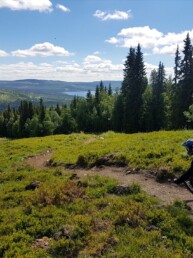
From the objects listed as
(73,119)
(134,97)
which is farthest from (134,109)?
(73,119)

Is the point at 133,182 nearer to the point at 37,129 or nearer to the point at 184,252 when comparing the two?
the point at 184,252

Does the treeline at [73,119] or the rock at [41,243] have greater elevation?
the rock at [41,243]

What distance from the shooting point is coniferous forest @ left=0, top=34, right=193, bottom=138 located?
57562 mm

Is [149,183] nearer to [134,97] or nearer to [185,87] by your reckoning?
[185,87]

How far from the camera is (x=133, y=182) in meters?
15.4

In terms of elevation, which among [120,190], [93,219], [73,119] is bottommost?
[73,119]

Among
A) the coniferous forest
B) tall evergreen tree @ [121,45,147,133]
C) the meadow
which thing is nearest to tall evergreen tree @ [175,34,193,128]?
the coniferous forest

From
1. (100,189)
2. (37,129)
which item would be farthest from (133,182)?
(37,129)

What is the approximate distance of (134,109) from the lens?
6769 centimetres

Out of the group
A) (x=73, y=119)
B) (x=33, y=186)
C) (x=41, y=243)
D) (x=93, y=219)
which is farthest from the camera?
(x=73, y=119)

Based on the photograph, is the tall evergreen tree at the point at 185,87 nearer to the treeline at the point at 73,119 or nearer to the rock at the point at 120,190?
the treeline at the point at 73,119

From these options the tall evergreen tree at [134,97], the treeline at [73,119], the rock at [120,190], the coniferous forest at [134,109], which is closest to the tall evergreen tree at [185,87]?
the coniferous forest at [134,109]

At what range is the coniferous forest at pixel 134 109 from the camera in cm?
5756

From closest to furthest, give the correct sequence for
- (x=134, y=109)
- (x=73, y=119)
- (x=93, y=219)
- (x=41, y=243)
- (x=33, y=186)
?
(x=41, y=243) < (x=93, y=219) < (x=33, y=186) < (x=134, y=109) < (x=73, y=119)
